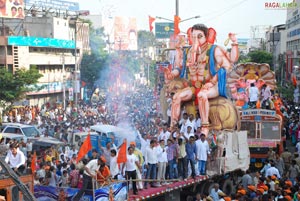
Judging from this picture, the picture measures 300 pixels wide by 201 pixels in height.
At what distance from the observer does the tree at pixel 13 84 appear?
35938 millimetres

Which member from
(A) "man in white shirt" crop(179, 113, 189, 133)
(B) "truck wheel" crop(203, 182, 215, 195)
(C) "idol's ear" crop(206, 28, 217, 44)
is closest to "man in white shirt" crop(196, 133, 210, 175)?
(B) "truck wheel" crop(203, 182, 215, 195)

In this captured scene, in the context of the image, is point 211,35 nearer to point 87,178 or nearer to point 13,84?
point 87,178

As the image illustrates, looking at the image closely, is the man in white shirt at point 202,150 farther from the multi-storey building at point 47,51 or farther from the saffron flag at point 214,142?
the multi-storey building at point 47,51

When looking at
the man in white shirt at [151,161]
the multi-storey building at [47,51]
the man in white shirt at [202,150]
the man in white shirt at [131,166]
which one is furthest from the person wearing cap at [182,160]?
the multi-storey building at [47,51]

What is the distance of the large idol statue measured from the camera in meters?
18.2

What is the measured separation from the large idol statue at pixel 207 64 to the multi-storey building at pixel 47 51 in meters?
18.8

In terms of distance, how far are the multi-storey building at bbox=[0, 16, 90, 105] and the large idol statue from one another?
742 inches

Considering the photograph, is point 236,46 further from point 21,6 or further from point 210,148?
point 21,6

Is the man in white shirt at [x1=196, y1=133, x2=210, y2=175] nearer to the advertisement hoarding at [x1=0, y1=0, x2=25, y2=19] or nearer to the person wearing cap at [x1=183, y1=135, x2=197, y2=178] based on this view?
the person wearing cap at [x1=183, y1=135, x2=197, y2=178]

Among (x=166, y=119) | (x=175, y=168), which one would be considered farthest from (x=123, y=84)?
(x=175, y=168)

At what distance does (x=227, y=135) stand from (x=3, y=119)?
1785 centimetres

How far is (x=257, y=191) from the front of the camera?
12.4 metres

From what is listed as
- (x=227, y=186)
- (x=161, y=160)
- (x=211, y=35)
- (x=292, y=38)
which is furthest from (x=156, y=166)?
(x=292, y=38)

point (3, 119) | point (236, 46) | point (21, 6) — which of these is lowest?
point (3, 119)
